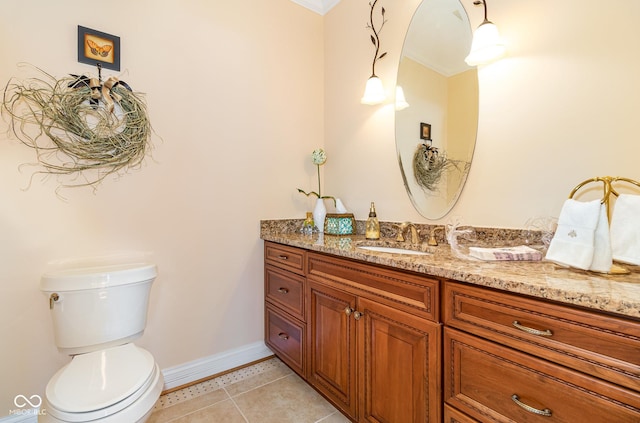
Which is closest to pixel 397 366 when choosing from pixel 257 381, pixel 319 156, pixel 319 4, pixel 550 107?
pixel 257 381

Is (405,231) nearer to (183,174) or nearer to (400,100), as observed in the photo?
(400,100)

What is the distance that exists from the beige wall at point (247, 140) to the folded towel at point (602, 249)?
0.30m

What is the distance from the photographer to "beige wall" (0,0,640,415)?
1.15 metres

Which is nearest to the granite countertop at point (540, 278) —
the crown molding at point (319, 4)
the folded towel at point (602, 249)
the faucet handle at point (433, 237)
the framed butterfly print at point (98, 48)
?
the folded towel at point (602, 249)

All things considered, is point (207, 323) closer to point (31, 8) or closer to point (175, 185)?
point (175, 185)

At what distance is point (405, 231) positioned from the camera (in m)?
1.73

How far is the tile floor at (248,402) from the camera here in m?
1.51

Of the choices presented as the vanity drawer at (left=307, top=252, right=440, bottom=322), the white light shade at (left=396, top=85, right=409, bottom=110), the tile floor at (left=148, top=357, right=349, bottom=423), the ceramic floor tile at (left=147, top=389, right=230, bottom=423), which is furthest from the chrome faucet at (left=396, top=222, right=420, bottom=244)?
the ceramic floor tile at (left=147, top=389, right=230, bottom=423)

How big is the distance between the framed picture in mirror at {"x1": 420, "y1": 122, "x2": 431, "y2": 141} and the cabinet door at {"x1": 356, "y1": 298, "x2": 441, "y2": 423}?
994mm

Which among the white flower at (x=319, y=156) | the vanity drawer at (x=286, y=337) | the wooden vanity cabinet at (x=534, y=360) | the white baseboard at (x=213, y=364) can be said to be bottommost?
the white baseboard at (x=213, y=364)

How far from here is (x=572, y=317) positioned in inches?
27.8

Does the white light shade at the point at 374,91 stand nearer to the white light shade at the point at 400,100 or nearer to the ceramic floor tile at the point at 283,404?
the white light shade at the point at 400,100

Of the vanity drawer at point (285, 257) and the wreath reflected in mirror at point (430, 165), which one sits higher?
the wreath reflected in mirror at point (430, 165)

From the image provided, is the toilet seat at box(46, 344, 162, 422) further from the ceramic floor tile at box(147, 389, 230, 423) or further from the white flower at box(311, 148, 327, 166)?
the white flower at box(311, 148, 327, 166)
